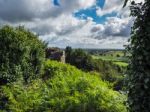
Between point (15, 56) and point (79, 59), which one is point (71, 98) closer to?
point (15, 56)

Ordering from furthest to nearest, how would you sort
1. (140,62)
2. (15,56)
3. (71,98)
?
1. (15,56)
2. (71,98)
3. (140,62)

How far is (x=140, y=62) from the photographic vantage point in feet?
23.9

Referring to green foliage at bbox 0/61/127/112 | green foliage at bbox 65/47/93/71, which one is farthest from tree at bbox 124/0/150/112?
green foliage at bbox 65/47/93/71

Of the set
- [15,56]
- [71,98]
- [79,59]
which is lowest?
[71,98]

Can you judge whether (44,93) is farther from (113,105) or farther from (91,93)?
(113,105)

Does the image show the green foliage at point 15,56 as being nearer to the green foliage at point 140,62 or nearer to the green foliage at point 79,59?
the green foliage at point 140,62

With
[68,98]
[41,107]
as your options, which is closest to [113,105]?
[68,98]

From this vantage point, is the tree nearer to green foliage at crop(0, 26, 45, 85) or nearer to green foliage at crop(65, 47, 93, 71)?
green foliage at crop(0, 26, 45, 85)

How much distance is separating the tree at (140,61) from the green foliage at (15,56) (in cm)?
2366

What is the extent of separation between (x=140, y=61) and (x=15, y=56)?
2500 centimetres

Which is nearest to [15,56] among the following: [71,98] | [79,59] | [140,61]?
[71,98]

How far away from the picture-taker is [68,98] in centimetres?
1016

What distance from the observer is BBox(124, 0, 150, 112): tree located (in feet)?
23.7

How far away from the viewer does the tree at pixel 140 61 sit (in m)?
7.22
